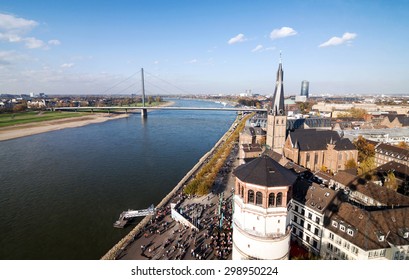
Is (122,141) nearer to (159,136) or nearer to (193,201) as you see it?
(159,136)

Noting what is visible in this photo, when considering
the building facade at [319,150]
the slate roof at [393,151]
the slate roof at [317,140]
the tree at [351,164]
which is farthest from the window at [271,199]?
the slate roof at [393,151]

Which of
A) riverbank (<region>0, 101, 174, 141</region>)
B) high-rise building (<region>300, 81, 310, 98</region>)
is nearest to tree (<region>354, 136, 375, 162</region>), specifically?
riverbank (<region>0, 101, 174, 141</region>)

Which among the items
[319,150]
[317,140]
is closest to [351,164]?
[319,150]

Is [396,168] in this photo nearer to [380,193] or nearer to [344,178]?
[344,178]

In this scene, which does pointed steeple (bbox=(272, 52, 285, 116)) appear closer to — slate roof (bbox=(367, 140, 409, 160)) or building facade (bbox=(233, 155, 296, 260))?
slate roof (bbox=(367, 140, 409, 160))

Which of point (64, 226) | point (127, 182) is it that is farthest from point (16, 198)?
point (127, 182)

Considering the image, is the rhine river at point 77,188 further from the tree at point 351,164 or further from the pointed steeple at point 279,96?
the tree at point 351,164
